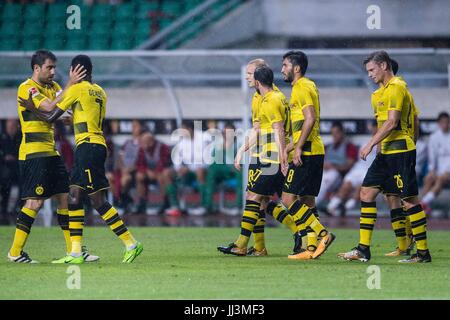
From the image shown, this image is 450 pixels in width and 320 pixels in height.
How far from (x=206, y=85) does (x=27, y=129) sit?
929cm

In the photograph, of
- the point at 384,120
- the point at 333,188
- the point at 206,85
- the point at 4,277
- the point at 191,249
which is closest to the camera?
the point at 4,277

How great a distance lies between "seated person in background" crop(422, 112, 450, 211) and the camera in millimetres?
17469

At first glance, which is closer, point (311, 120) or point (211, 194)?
point (311, 120)

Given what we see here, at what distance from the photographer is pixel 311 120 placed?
34.7 ft

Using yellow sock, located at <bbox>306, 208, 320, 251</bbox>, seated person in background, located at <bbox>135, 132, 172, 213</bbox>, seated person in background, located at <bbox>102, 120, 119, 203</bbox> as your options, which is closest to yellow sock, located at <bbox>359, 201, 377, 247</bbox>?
yellow sock, located at <bbox>306, 208, 320, 251</bbox>

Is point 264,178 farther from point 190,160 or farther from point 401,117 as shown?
point 190,160

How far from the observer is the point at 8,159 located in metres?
18.4

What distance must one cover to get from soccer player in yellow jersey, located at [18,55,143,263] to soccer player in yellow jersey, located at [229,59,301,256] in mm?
1485

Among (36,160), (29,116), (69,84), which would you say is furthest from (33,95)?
(36,160)

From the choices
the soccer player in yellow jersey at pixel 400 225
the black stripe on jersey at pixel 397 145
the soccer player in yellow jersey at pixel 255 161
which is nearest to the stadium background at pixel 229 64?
the soccer player in yellow jersey at pixel 400 225

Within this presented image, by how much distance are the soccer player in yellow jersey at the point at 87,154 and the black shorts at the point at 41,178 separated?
25 cm

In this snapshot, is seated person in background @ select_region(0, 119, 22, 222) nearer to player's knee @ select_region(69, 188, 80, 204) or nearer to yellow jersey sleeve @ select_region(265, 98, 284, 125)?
player's knee @ select_region(69, 188, 80, 204)
